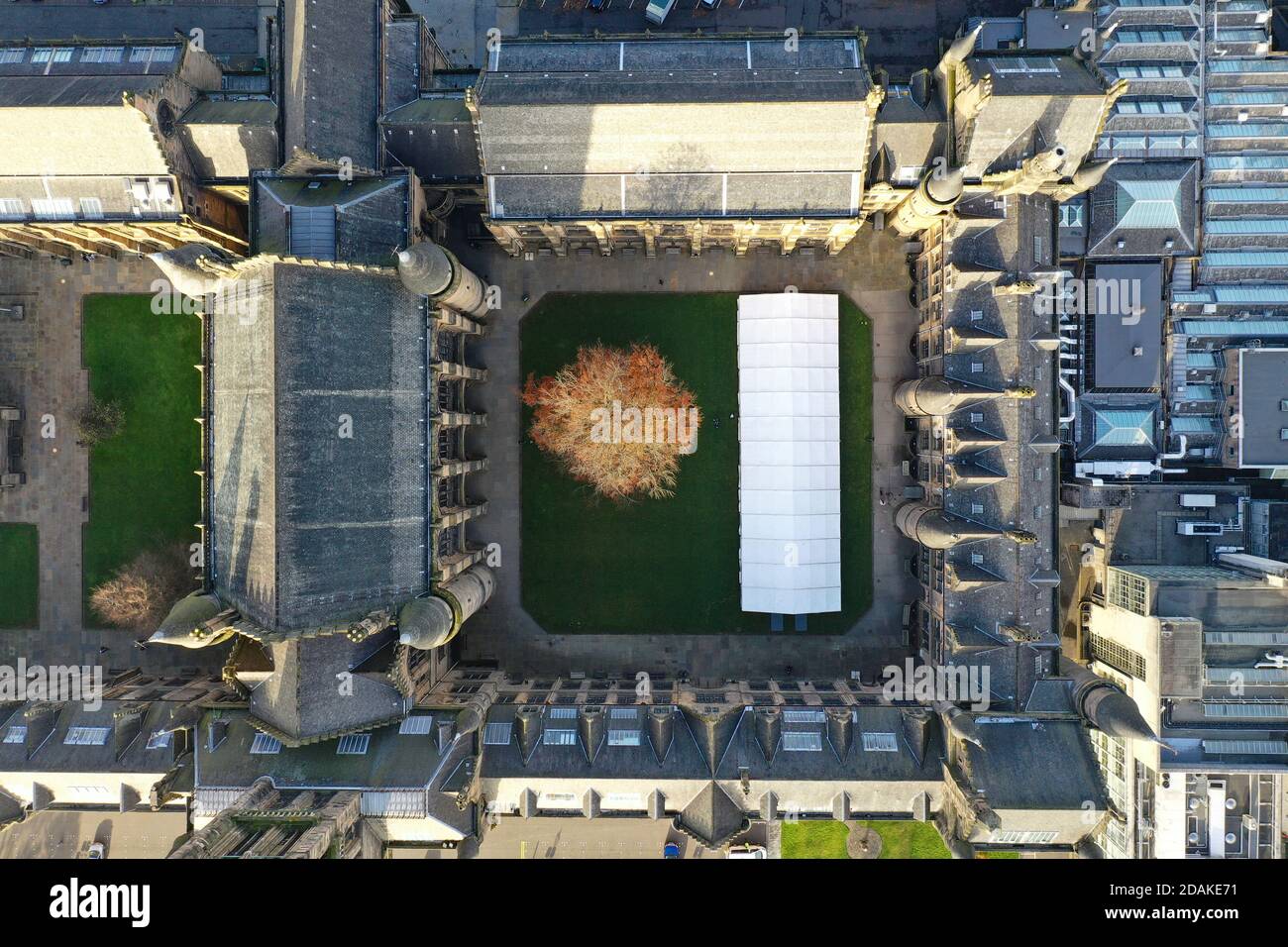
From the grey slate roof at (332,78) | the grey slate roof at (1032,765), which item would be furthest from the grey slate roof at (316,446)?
the grey slate roof at (1032,765)

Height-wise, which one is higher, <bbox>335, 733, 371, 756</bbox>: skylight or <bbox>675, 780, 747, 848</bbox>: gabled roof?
<bbox>335, 733, 371, 756</bbox>: skylight

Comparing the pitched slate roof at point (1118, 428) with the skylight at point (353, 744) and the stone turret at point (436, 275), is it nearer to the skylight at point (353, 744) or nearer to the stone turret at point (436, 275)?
the stone turret at point (436, 275)

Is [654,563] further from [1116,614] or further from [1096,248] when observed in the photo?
[1096,248]

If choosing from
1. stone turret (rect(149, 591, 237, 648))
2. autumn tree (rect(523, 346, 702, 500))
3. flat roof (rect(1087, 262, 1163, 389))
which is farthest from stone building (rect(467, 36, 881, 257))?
stone turret (rect(149, 591, 237, 648))

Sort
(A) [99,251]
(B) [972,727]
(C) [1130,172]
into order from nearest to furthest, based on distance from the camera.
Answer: (B) [972,727] < (C) [1130,172] < (A) [99,251]

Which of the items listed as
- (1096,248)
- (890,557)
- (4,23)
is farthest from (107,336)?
(1096,248)

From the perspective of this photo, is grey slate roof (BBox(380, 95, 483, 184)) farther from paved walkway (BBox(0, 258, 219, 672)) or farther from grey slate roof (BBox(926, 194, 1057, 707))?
grey slate roof (BBox(926, 194, 1057, 707))
